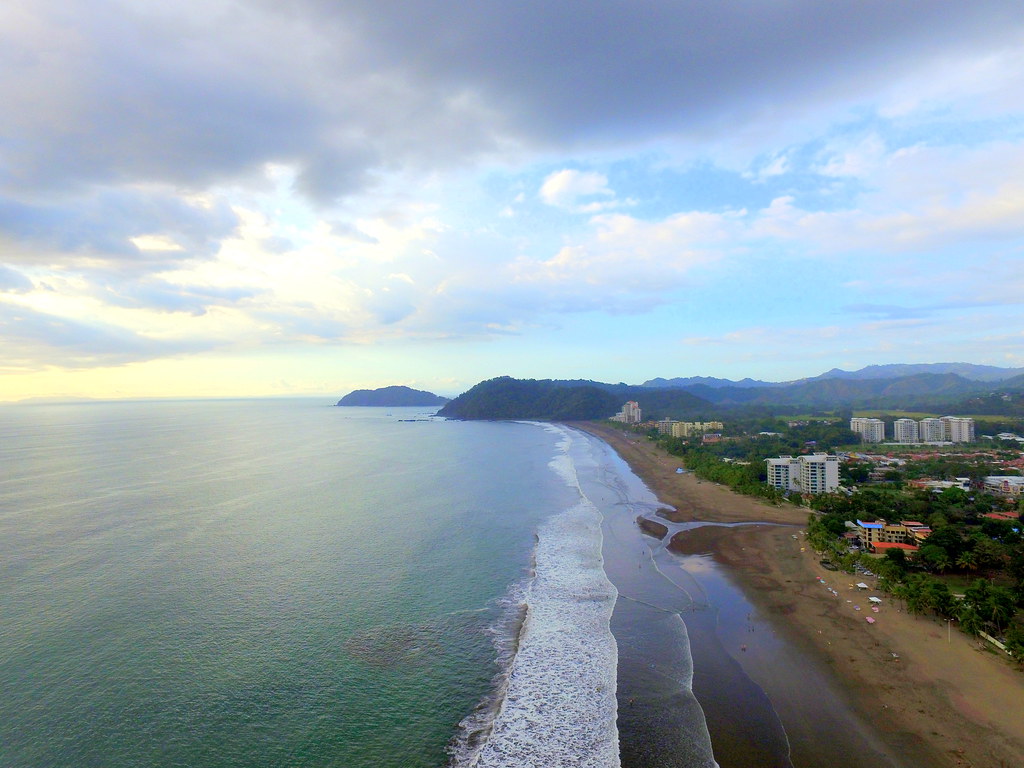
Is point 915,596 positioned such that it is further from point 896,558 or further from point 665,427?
point 665,427

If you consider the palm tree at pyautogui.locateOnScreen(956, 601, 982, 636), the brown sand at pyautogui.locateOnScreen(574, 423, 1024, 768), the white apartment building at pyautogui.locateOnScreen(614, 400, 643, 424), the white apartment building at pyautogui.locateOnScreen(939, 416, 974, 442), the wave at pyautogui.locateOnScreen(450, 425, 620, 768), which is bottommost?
the brown sand at pyautogui.locateOnScreen(574, 423, 1024, 768)

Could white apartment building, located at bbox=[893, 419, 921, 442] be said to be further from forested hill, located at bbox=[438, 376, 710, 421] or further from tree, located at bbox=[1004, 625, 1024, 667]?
tree, located at bbox=[1004, 625, 1024, 667]

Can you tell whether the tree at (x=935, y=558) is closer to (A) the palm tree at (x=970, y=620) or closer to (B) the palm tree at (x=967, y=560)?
(B) the palm tree at (x=967, y=560)

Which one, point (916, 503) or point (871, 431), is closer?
point (916, 503)

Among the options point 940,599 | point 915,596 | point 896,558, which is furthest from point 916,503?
point 940,599

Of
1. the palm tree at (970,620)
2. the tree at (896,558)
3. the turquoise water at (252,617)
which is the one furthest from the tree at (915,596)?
the turquoise water at (252,617)

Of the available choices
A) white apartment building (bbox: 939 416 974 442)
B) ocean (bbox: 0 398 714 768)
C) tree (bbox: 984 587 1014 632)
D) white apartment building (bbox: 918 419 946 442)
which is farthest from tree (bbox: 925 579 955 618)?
white apartment building (bbox: 918 419 946 442)

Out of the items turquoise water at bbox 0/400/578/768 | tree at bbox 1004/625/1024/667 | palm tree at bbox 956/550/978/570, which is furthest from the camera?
palm tree at bbox 956/550/978/570

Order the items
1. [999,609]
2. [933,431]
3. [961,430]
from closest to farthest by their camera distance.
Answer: [999,609] < [961,430] < [933,431]
